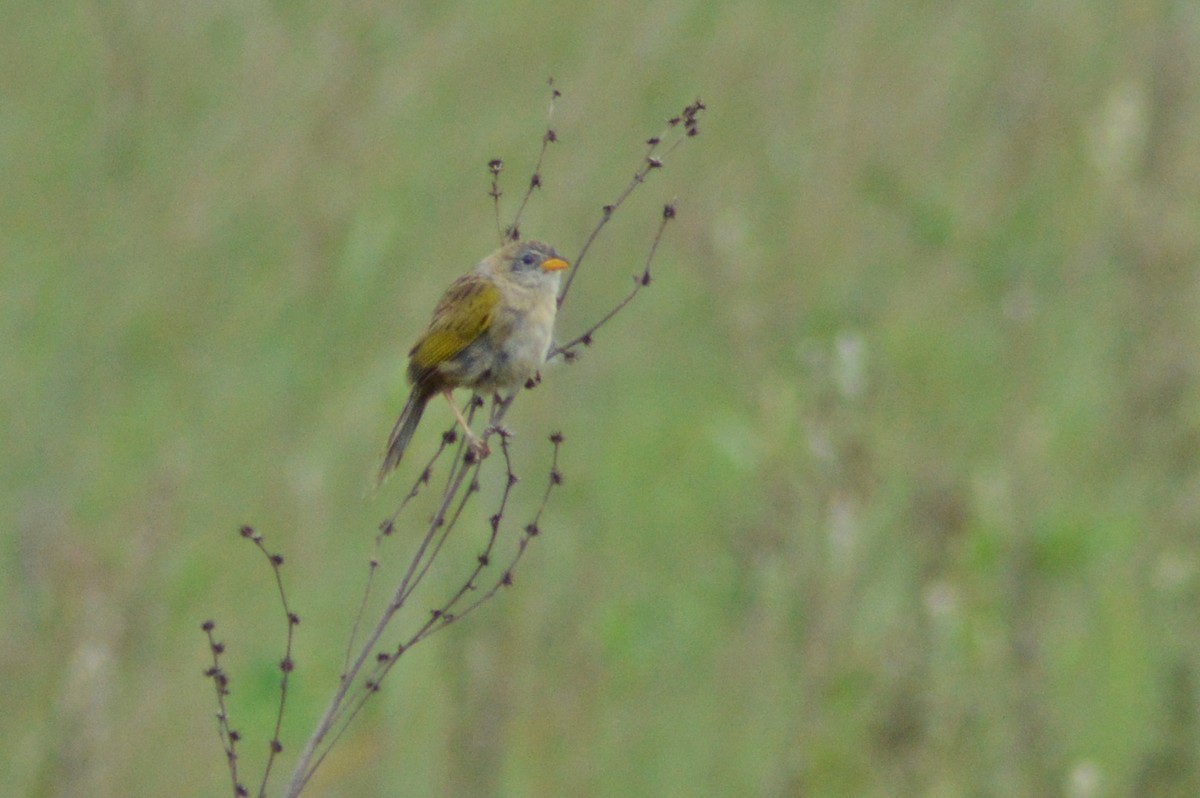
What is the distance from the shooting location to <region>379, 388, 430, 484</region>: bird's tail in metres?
4.67

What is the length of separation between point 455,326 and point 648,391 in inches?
Answer: 101

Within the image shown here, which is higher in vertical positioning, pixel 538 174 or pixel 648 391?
pixel 648 391

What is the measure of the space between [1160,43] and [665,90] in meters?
2.22

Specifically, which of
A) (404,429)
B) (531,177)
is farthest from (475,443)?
(404,429)

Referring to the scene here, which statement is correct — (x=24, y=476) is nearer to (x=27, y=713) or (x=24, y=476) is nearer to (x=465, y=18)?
(x=27, y=713)

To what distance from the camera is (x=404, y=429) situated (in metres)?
4.75

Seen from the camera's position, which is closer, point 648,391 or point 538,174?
point 538,174

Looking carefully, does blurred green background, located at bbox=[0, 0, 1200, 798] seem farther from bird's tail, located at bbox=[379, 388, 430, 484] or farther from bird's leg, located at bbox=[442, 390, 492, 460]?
bird's leg, located at bbox=[442, 390, 492, 460]

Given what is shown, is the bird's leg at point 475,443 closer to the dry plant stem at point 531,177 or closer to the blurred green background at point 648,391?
the dry plant stem at point 531,177

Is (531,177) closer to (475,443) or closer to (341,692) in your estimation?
(475,443)

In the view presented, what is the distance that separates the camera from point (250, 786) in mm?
5566

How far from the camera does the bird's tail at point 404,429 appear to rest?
184 inches

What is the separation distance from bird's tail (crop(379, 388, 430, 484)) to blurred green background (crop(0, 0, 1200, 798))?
0.15 metres

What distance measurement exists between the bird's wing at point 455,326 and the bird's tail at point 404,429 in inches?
3.8
